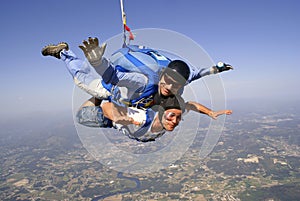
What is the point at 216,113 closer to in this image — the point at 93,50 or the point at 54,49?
the point at 93,50

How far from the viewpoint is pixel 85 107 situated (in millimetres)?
3652

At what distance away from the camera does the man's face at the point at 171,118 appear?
3252mm

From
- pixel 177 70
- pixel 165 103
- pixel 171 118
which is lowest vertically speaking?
pixel 171 118

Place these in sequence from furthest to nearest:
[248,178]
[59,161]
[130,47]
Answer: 1. [59,161]
2. [248,178]
3. [130,47]

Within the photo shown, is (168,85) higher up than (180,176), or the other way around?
(168,85)

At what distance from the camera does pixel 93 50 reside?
2236mm

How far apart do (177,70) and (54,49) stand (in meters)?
2.07

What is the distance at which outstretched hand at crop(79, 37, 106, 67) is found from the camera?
7.16 feet

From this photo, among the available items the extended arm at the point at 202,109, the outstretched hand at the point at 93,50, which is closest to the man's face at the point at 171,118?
the extended arm at the point at 202,109

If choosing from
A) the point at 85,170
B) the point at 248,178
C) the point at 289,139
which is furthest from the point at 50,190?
the point at 289,139

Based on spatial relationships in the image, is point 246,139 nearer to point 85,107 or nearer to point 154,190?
point 154,190

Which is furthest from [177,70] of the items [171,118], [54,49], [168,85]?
[54,49]

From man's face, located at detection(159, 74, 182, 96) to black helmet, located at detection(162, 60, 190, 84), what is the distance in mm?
46

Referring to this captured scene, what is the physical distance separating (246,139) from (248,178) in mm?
24759
